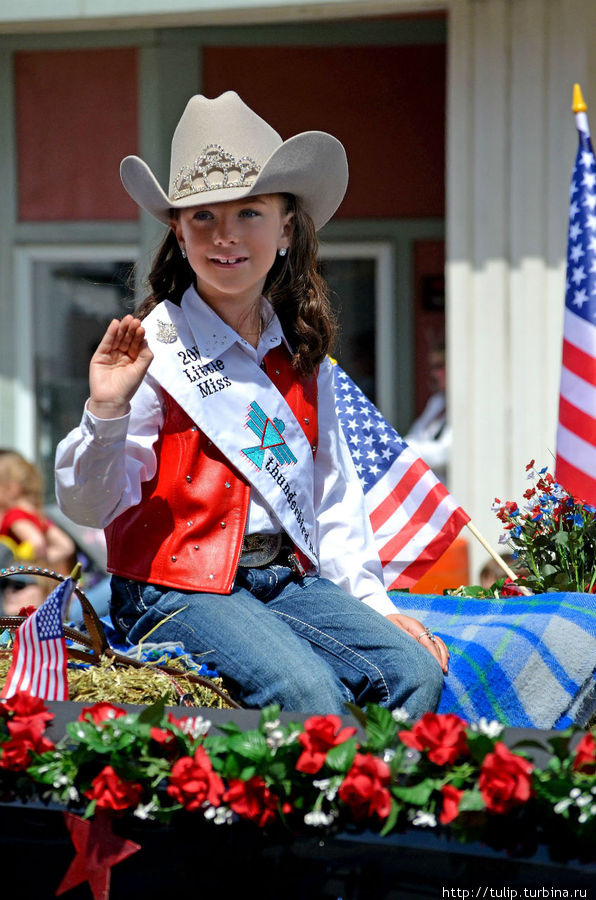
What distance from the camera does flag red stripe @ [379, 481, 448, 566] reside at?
366 centimetres

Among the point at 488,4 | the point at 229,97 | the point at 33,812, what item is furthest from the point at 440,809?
the point at 488,4

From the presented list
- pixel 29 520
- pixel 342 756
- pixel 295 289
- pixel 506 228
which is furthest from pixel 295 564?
pixel 506 228

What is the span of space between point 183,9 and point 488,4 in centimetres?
171

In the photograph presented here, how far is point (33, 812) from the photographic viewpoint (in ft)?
5.82

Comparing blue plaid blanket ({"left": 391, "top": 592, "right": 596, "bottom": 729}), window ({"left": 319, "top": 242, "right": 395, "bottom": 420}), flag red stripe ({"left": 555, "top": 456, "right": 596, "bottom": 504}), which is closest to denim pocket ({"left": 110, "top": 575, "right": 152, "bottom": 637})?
blue plaid blanket ({"left": 391, "top": 592, "right": 596, "bottom": 729})

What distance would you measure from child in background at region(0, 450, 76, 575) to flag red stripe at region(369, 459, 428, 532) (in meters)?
2.76

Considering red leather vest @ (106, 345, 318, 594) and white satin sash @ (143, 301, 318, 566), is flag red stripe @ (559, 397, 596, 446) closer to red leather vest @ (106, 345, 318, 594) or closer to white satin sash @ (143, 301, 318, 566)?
white satin sash @ (143, 301, 318, 566)

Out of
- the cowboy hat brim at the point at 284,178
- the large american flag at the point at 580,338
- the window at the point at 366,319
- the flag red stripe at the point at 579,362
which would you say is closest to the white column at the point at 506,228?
the window at the point at 366,319

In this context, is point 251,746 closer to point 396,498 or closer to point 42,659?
point 42,659

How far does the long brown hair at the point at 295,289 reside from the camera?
9.78ft

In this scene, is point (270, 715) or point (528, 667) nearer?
point (270, 715)

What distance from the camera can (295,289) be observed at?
3070mm

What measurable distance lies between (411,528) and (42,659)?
1.77 meters

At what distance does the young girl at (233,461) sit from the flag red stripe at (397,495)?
69 centimetres
